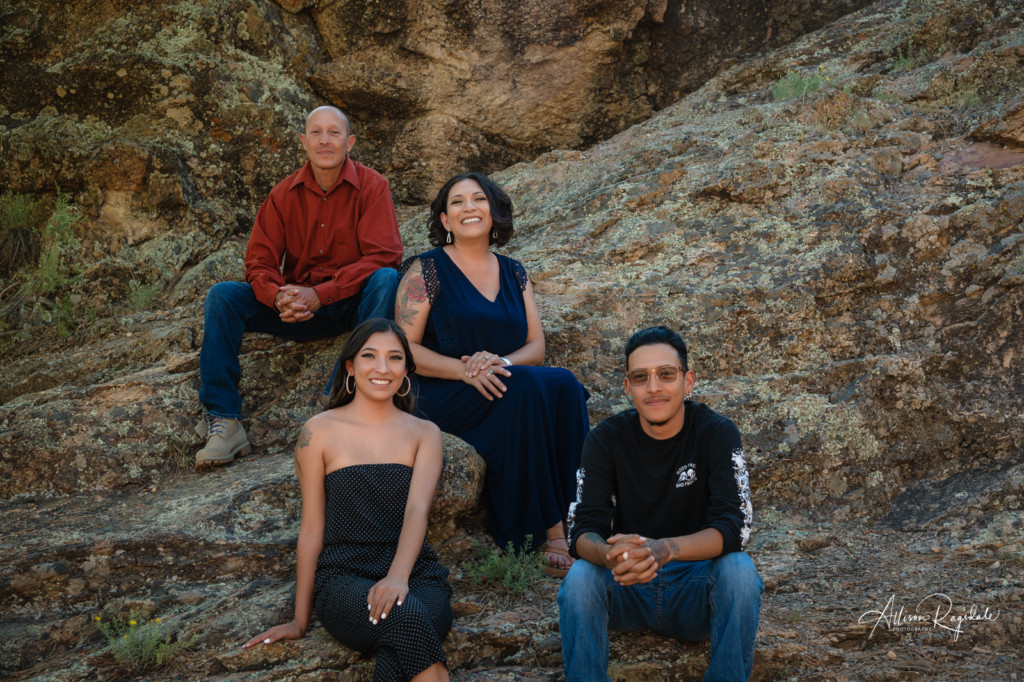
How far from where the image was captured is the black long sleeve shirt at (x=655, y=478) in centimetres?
309

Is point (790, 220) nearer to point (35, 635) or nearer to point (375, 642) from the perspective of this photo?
point (375, 642)

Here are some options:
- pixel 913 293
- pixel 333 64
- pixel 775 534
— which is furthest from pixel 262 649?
pixel 333 64

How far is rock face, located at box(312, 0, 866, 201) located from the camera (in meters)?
6.95

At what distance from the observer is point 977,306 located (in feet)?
14.0

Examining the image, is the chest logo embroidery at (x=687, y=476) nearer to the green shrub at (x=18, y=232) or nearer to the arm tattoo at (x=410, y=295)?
the arm tattoo at (x=410, y=295)

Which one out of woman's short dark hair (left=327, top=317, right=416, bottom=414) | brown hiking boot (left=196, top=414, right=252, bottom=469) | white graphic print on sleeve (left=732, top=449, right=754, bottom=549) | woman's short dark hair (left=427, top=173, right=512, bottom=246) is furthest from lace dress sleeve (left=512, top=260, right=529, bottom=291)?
white graphic print on sleeve (left=732, top=449, right=754, bottom=549)

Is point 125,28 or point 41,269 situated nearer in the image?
point 41,269

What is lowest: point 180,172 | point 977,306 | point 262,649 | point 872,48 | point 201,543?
point 262,649

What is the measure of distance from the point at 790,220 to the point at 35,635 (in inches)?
161

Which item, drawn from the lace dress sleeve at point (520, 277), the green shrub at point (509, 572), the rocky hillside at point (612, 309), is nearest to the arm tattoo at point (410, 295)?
the lace dress sleeve at point (520, 277)

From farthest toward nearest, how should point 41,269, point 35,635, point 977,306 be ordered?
1. point 41,269
2. point 977,306
3. point 35,635

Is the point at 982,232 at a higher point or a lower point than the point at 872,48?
lower

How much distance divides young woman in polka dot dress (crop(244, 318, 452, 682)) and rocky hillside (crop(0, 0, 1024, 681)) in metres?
0.21

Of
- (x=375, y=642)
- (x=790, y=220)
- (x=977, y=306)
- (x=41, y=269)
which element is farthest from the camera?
(x=41, y=269)
